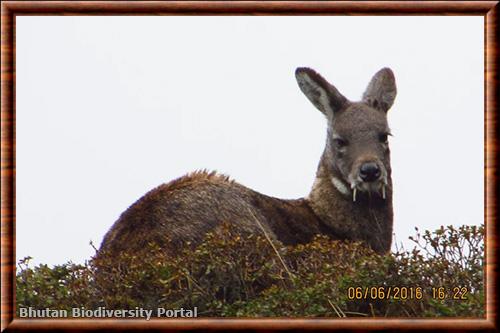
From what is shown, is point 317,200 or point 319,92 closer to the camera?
point 319,92

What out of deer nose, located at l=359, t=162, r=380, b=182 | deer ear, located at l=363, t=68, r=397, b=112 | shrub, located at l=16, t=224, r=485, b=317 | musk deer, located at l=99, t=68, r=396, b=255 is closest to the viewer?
shrub, located at l=16, t=224, r=485, b=317

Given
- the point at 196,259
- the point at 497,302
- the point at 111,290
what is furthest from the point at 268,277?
the point at 497,302

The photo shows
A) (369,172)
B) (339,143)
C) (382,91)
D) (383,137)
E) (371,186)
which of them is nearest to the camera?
(369,172)

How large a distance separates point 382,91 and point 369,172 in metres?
1.37

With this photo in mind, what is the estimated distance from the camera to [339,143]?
13.1m

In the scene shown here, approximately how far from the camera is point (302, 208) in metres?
13.1

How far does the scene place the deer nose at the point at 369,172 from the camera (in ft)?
41.0

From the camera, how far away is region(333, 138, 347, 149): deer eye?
13.0 metres

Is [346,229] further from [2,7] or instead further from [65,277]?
[2,7]

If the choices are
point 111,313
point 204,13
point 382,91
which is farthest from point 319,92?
point 111,313
